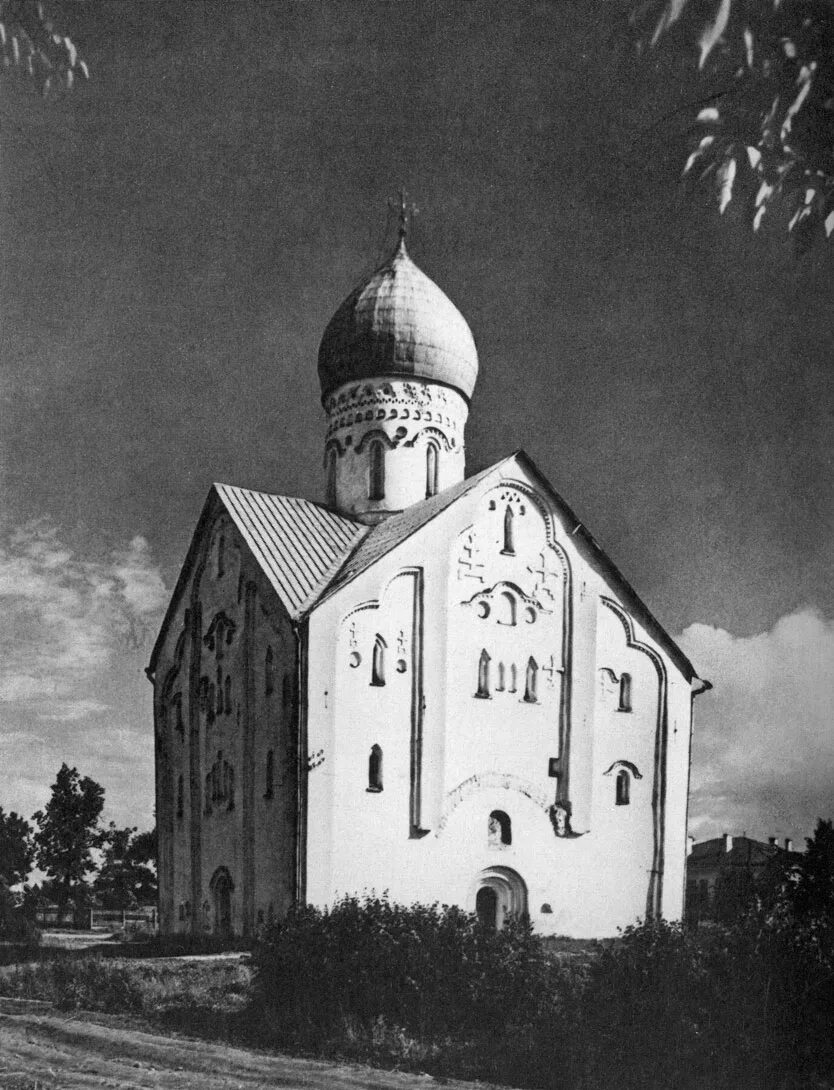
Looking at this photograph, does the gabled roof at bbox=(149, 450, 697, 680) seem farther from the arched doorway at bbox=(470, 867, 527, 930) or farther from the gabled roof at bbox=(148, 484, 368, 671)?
the arched doorway at bbox=(470, 867, 527, 930)

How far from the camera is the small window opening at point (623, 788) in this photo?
33.5ft

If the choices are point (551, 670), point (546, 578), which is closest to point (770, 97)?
point (546, 578)

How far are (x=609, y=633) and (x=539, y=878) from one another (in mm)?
2365

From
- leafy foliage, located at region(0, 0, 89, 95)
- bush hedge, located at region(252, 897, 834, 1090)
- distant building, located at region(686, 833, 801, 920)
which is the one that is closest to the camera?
bush hedge, located at region(252, 897, 834, 1090)

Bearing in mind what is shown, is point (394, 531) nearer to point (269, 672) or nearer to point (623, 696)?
point (269, 672)

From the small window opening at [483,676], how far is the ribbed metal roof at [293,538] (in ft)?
5.35

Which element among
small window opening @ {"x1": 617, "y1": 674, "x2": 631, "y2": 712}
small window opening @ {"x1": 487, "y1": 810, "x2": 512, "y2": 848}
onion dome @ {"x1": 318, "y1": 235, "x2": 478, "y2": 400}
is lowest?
small window opening @ {"x1": 487, "y1": 810, "x2": 512, "y2": 848}

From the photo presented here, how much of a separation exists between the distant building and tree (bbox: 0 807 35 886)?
3.87 metres

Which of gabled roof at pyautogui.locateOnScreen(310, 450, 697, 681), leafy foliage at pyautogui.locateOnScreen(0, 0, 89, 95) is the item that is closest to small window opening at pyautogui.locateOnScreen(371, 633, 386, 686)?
gabled roof at pyautogui.locateOnScreen(310, 450, 697, 681)

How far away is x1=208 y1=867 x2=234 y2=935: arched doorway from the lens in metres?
10.4

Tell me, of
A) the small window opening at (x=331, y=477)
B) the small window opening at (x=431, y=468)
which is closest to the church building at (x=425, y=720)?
the small window opening at (x=331, y=477)

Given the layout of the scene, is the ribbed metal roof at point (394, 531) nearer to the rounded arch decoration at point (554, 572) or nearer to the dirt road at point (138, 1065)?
the rounded arch decoration at point (554, 572)

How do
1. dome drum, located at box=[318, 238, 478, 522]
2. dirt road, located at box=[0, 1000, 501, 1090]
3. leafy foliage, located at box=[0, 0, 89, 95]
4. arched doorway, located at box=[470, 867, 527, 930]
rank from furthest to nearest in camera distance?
dome drum, located at box=[318, 238, 478, 522], arched doorway, located at box=[470, 867, 527, 930], leafy foliage, located at box=[0, 0, 89, 95], dirt road, located at box=[0, 1000, 501, 1090]

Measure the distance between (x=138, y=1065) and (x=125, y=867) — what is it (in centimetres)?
248
